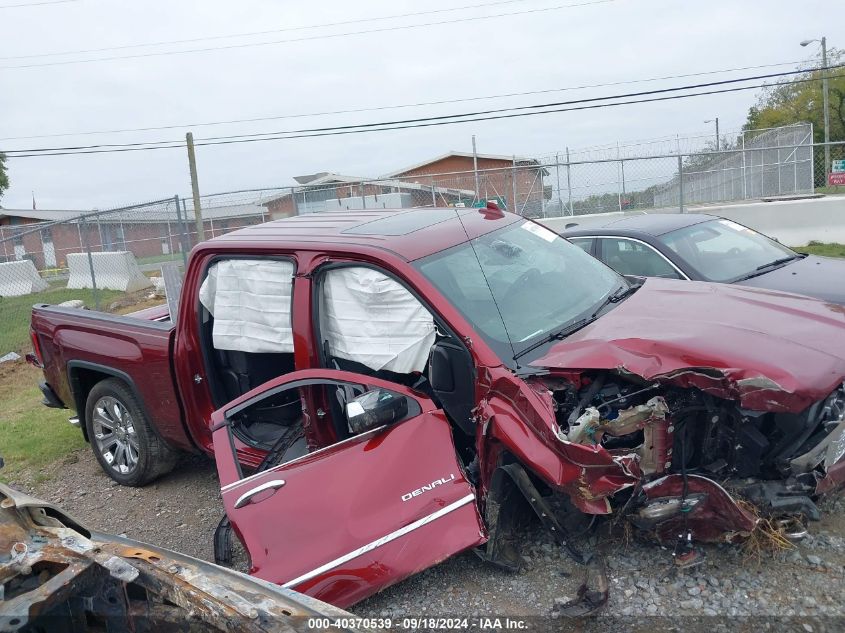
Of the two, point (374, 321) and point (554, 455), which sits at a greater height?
point (374, 321)

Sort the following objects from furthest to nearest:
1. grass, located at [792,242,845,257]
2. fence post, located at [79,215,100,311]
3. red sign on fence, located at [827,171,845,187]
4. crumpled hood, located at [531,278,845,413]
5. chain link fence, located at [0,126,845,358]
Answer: red sign on fence, located at [827,171,845,187] → chain link fence, located at [0,126,845,358] → fence post, located at [79,215,100,311] → grass, located at [792,242,845,257] → crumpled hood, located at [531,278,845,413]

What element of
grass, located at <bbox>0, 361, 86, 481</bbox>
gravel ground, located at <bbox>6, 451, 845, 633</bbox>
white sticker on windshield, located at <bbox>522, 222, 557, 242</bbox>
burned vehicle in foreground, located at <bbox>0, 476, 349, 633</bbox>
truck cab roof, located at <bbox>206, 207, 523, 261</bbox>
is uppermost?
truck cab roof, located at <bbox>206, 207, 523, 261</bbox>

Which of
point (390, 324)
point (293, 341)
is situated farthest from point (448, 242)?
point (293, 341)

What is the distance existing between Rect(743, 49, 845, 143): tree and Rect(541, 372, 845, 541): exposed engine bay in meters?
42.3

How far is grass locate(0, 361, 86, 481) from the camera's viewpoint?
21.2 ft

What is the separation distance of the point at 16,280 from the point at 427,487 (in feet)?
62.6

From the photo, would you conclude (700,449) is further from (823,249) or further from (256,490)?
(823,249)

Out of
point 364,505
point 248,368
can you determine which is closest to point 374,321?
point 364,505

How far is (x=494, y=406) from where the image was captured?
3.31 metres

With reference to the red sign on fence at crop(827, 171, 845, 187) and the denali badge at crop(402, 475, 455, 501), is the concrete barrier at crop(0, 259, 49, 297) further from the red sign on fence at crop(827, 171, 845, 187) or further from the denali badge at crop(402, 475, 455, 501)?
the red sign on fence at crop(827, 171, 845, 187)

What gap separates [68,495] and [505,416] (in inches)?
160

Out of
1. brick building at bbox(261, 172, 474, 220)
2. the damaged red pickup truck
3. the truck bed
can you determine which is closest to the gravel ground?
the damaged red pickup truck

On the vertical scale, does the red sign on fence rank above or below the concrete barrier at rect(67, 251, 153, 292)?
above

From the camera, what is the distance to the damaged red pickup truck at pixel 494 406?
10.2 ft
